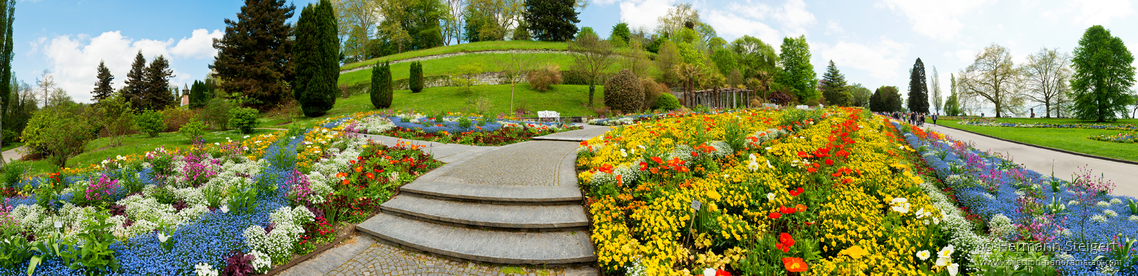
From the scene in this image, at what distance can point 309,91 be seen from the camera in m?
19.5

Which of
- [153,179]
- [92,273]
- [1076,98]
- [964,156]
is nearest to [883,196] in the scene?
[964,156]

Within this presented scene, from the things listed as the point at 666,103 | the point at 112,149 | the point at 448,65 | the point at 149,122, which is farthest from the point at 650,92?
the point at 112,149

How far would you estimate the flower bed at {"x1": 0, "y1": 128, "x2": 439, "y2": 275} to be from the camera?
279 centimetres

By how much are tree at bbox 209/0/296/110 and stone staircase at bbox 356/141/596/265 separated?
22.1m

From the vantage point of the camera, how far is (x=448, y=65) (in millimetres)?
33781

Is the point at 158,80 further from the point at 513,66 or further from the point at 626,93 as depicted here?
the point at 626,93

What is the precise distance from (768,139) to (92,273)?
7444mm

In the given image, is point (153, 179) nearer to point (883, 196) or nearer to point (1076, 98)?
point (883, 196)

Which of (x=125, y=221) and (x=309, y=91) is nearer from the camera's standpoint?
(x=125, y=221)

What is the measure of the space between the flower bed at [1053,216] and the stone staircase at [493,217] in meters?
3.03

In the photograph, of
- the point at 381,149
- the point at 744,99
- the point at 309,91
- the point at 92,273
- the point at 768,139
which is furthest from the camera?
the point at 744,99

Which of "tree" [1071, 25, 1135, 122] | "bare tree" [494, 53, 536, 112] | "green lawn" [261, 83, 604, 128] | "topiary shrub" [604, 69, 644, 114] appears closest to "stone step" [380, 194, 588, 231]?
"green lawn" [261, 83, 604, 128]

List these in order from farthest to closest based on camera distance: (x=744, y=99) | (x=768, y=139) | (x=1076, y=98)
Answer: (x=744, y=99) → (x=1076, y=98) → (x=768, y=139)

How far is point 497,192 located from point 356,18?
4667cm
